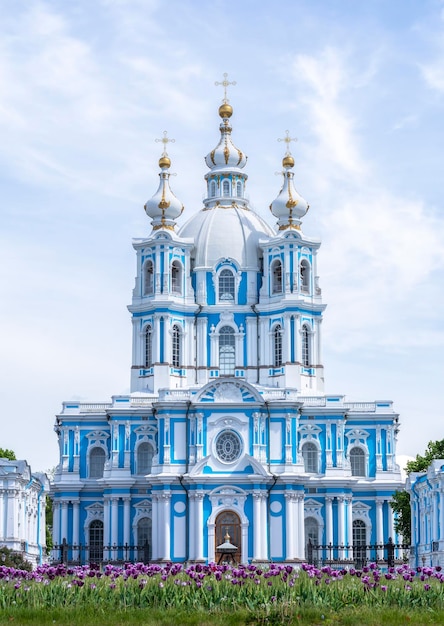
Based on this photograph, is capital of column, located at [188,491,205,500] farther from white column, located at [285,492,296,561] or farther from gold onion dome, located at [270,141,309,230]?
gold onion dome, located at [270,141,309,230]

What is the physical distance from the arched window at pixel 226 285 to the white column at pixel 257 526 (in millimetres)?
13905

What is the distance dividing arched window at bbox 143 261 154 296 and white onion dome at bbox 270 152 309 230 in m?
7.89

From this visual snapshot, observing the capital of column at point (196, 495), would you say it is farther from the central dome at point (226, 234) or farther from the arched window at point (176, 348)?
the central dome at point (226, 234)

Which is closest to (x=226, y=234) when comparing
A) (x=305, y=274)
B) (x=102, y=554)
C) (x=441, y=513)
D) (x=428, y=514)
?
(x=305, y=274)

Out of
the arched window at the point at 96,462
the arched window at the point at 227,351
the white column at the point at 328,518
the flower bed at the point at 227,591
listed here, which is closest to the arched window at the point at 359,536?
the white column at the point at 328,518

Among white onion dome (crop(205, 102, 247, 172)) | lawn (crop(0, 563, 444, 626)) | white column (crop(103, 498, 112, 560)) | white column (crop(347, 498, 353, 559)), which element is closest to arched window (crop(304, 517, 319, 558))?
white column (crop(347, 498, 353, 559))

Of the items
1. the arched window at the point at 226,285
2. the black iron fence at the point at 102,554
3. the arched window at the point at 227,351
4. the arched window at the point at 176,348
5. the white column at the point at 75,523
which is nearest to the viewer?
the black iron fence at the point at 102,554

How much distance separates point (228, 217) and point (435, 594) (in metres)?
49.5

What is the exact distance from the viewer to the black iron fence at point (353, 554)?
62625mm

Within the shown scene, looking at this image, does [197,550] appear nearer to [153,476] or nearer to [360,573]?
[153,476]

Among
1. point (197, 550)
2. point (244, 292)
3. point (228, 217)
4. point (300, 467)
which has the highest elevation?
point (228, 217)

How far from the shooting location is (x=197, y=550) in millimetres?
63844

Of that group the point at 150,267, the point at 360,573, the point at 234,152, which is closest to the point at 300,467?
the point at 150,267

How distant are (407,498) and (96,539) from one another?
672 inches
